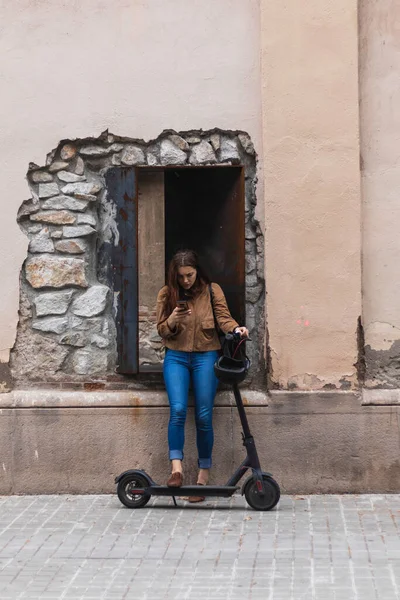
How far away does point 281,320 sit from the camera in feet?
25.7

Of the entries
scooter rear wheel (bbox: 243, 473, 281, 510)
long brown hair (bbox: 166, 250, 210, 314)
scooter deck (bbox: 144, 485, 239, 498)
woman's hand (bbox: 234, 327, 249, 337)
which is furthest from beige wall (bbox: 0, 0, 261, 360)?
scooter rear wheel (bbox: 243, 473, 281, 510)

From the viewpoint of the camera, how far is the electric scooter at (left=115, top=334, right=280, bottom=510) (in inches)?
287

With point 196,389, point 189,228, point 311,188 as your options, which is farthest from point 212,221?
point 196,389

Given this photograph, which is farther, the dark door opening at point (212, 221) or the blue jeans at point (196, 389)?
the dark door opening at point (212, 221)

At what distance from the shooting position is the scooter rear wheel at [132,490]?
743cm

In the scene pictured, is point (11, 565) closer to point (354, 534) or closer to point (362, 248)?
point (354, 534)

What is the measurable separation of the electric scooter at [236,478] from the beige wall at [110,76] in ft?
4.97

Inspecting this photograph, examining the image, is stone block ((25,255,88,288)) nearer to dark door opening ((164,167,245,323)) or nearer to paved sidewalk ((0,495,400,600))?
dark door opening ((164,167,245,323))

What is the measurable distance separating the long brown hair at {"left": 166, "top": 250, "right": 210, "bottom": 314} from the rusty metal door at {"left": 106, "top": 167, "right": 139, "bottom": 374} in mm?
433

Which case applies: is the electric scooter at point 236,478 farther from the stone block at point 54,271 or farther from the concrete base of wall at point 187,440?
the stone block at point 54,271

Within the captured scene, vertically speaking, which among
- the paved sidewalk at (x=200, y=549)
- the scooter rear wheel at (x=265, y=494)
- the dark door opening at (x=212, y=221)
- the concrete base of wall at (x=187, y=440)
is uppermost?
the dark door opening at (x=212, y=221)

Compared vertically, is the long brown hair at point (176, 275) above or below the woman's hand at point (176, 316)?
above

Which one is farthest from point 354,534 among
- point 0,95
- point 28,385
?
point 0,95

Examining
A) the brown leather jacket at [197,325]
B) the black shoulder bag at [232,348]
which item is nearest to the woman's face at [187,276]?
the brown leather jacket at [197,325]
